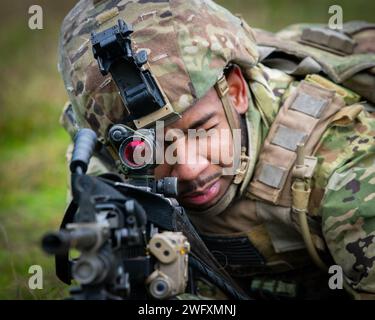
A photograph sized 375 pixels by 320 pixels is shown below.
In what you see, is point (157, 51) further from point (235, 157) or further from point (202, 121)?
point (235, 157)

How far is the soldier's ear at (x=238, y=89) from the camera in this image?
159 inches

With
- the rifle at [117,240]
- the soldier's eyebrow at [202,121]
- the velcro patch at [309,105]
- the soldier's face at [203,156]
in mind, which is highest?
the velcro patch at [309,105]

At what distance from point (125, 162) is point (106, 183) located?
14.6 inches

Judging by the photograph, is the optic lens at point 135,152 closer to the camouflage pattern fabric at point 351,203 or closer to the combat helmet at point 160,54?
the combat helmet at point 160,54

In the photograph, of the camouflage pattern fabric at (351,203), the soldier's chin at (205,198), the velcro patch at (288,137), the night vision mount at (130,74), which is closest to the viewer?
the night vision mount at (130,74)

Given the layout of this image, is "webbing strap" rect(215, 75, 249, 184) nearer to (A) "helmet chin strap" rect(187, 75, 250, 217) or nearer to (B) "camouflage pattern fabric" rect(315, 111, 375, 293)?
(A) "helmet chin strap" rect(187, 75, 250, 217)

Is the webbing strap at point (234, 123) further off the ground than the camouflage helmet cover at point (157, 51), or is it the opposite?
the camouflage helmet cover at point (157, 51)

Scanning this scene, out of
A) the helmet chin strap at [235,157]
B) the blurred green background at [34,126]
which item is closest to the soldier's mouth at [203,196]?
the helmet chin strap at [235,157]

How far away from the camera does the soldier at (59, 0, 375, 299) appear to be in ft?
11.9

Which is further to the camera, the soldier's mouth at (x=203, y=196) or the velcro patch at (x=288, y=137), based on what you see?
the velcro patch at (x=288, y=137)

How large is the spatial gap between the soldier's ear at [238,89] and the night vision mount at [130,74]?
621mm

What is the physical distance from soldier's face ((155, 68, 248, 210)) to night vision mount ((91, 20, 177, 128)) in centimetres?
16

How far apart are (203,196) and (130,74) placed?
0.84m

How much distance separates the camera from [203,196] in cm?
381
